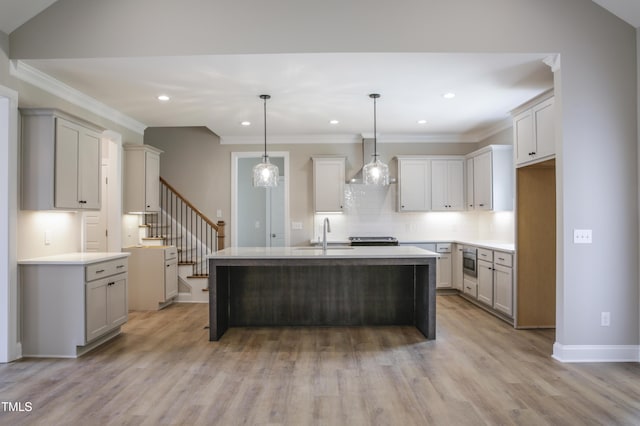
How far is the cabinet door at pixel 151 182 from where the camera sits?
5.91m

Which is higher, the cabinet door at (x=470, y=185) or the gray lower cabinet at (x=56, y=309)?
the cabinet door at (x=470, y=185)

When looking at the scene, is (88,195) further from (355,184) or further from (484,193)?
(484,193)

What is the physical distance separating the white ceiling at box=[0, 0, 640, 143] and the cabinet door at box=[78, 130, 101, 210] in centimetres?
60

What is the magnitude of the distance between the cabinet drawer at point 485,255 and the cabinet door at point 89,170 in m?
4.74

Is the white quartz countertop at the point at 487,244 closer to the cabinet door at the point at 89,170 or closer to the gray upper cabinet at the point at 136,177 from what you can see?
the gray upper cabinet at the point at 136,177

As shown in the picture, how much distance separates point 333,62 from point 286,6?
628 millimetres

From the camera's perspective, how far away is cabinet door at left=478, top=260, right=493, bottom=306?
17.4 ft

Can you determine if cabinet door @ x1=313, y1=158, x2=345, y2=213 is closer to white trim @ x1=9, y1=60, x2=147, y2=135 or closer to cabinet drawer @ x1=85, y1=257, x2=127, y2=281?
white trim @ x1=9, y1=60, x2=147, y2=135

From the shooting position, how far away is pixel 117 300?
14.3 feet

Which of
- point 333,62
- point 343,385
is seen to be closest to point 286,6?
point 333,62

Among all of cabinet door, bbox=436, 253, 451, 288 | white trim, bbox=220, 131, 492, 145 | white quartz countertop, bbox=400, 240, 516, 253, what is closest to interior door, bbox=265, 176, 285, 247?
white trim, bbox=220, 131, 492, 145

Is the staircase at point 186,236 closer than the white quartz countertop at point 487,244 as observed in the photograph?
No

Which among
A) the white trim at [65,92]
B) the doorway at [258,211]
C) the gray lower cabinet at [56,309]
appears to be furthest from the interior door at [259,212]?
the gray lower cabinet at [56,309]

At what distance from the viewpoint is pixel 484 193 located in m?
6.08
